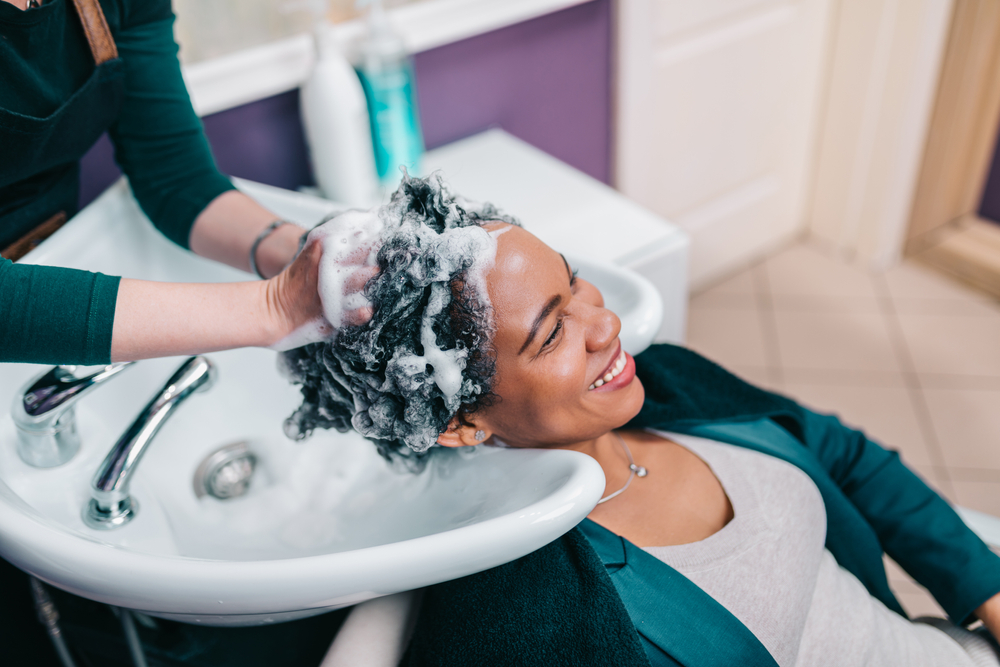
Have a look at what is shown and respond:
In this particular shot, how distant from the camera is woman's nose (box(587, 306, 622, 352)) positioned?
0.78m

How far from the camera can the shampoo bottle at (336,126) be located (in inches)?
50.1

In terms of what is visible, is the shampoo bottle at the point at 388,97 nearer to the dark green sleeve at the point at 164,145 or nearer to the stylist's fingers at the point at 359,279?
the dark green sleeve at the point at 164,145

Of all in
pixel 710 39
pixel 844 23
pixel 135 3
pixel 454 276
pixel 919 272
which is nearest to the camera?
pixel 454 276

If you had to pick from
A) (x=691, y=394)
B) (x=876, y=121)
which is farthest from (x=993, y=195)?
(x=691, y=394)

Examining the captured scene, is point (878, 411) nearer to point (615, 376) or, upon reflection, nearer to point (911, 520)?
point (911, 520)

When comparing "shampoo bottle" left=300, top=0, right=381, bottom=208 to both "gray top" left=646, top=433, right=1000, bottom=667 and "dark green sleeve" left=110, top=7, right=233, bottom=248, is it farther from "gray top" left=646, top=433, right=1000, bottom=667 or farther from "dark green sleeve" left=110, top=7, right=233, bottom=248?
"gray top" left=646, top=433, right=1000, bottom=667

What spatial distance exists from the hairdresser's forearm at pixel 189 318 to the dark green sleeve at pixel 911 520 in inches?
30.8

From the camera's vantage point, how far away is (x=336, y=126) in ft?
4.30

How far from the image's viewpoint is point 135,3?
887mm

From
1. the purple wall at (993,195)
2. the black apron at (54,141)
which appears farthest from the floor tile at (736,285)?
the black apron at (54,141)

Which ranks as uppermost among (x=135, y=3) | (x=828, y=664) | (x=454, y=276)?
(x=135, y=3)

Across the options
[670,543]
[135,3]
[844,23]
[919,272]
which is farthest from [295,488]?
[919,272]

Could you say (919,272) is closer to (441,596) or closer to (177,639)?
(441,596)

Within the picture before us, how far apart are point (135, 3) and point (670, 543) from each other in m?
0.89
